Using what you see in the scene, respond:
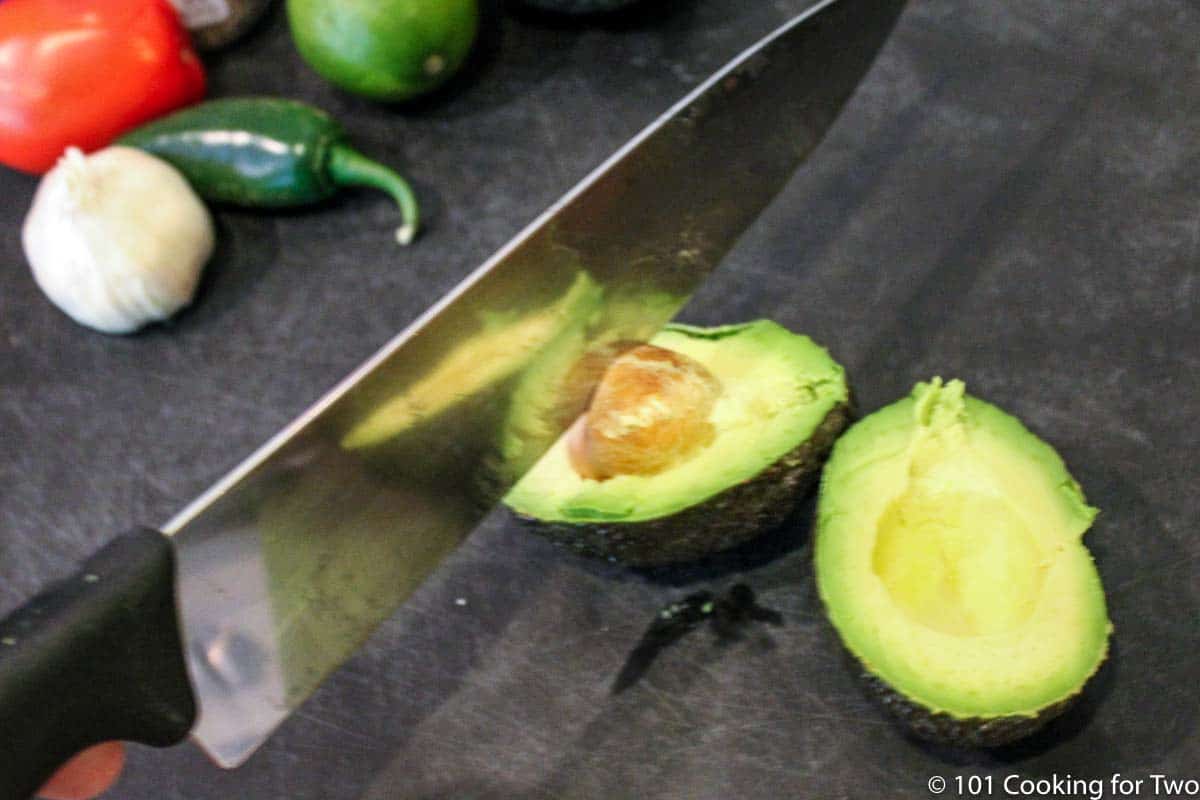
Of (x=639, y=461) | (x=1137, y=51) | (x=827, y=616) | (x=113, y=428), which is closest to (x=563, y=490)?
(x=639, y=461)

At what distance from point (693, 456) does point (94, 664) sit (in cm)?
48

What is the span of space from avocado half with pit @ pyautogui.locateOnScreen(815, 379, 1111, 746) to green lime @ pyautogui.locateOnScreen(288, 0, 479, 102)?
69 centimetres

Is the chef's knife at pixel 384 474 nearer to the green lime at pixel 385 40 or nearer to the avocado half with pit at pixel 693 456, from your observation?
the avocado half with pit at pixel 693 456

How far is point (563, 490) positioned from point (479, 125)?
630 millimetres

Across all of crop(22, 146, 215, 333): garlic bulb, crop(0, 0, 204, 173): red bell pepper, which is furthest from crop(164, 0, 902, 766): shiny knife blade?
crop(0, 0, 204, 173): red bell pepper

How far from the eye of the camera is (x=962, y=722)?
0.79m

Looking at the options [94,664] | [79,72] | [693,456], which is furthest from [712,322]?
[79,72]

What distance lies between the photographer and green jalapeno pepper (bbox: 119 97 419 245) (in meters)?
1.23

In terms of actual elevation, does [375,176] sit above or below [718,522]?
above

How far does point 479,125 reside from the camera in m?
1.34

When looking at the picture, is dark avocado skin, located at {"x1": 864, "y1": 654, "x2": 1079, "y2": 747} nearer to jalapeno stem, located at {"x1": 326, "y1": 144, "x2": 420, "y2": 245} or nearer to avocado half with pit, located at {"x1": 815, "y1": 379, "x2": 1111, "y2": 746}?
avocado half with pit, located at {"x1": 815, "y1": 379, "x2": 1111, "y2": 746}

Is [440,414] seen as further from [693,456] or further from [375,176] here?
[375,176]

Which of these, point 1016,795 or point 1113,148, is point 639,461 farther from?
point 1113,148

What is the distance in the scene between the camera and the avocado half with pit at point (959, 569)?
2.59ft
